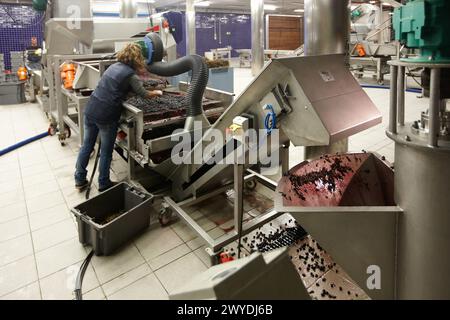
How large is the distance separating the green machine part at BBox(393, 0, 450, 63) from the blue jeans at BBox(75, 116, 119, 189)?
250 centimetres

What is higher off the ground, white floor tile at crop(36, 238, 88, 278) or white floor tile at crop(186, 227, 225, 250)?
white floor tile at crop(186, 227, 225, 250)

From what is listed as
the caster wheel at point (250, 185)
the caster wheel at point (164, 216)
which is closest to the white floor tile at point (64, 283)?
the caster wheel at point (164, 216)

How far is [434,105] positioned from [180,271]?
170cm

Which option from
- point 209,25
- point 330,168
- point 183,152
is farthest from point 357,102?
point 209,25

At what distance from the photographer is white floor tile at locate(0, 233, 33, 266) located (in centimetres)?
234

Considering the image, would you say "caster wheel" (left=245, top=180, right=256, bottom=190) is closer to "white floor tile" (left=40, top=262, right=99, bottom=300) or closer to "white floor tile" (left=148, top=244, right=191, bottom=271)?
"white floor tile" (left=148, top=244, right=191, bottom=271)

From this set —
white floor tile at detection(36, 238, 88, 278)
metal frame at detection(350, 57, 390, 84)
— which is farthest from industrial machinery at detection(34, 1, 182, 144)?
metal frame at detection(350, 57, 390, 84)

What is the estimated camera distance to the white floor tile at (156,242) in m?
2.39

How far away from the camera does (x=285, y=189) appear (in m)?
1.67

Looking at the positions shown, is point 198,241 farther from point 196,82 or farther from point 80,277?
point 196,82
